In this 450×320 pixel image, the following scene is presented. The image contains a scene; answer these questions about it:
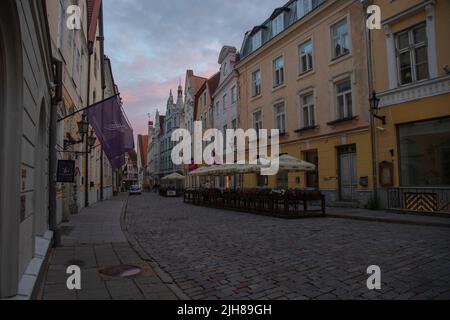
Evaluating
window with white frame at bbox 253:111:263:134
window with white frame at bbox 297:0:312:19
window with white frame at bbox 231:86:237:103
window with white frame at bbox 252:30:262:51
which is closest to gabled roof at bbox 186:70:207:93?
window with white frame at bbox 231:86:237:103

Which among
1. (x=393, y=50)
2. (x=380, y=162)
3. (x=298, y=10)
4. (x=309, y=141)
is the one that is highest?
(x=298, y=10)

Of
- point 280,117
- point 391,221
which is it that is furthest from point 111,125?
point 280,117

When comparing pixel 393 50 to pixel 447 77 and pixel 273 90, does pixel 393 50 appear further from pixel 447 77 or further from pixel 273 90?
pixel 273 90

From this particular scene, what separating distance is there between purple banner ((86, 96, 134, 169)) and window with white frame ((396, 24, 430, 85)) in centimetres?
1116

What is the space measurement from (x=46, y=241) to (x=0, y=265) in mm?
3784

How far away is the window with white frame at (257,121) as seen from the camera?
992 inches

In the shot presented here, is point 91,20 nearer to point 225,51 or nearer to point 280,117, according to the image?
point 280,117

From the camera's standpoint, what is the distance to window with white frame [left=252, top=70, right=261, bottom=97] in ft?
83.3

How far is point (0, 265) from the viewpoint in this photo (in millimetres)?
3457

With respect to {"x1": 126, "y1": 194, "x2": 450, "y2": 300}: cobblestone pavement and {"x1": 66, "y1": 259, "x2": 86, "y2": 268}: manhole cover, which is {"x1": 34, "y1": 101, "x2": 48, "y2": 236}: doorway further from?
{"x1": 126, "y1": 194, "x2": 450, "y2": 300}: cobblestone pavement

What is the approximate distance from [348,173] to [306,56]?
290 inches

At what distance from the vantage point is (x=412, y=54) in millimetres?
14148

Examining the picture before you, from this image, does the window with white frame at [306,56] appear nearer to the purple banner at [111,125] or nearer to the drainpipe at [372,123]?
the drainpipe at [372,123]
